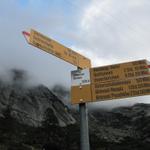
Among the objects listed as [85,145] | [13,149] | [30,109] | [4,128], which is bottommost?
[85,145]

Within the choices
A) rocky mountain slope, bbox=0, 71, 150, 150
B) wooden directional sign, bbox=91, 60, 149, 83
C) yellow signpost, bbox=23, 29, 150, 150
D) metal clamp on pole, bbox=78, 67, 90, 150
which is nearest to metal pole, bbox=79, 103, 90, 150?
metal clamp on pole, bbox=78, 67, 90, 150

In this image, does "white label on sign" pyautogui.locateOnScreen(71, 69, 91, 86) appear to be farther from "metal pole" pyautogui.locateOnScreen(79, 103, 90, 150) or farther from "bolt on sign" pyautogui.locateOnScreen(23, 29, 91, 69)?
"metal pole" pyautogui.locateOnScreen(79, 103, 90, 150)

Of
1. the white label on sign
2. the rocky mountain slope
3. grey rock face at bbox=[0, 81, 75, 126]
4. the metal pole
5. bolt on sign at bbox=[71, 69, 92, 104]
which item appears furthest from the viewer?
grey rock face at bbox=[0, 81, 75, 126]

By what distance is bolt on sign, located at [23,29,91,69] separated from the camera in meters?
10.2

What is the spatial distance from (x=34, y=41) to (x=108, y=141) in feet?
600

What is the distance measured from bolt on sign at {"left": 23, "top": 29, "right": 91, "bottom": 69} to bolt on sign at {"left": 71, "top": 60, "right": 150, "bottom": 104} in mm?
434

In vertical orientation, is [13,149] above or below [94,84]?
above

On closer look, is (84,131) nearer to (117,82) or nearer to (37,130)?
(117,82)

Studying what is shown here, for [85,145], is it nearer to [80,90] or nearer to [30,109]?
[80,90]

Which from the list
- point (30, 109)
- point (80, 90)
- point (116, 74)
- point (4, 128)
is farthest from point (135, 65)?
point (30, 109)

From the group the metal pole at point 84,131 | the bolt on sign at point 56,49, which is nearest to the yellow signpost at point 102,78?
the bolt on sign at point 56,49

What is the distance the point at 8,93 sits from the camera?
19488 centimetres

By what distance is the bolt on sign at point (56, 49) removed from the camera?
33.5 ft

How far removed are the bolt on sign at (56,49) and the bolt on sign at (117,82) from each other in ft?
1.42
